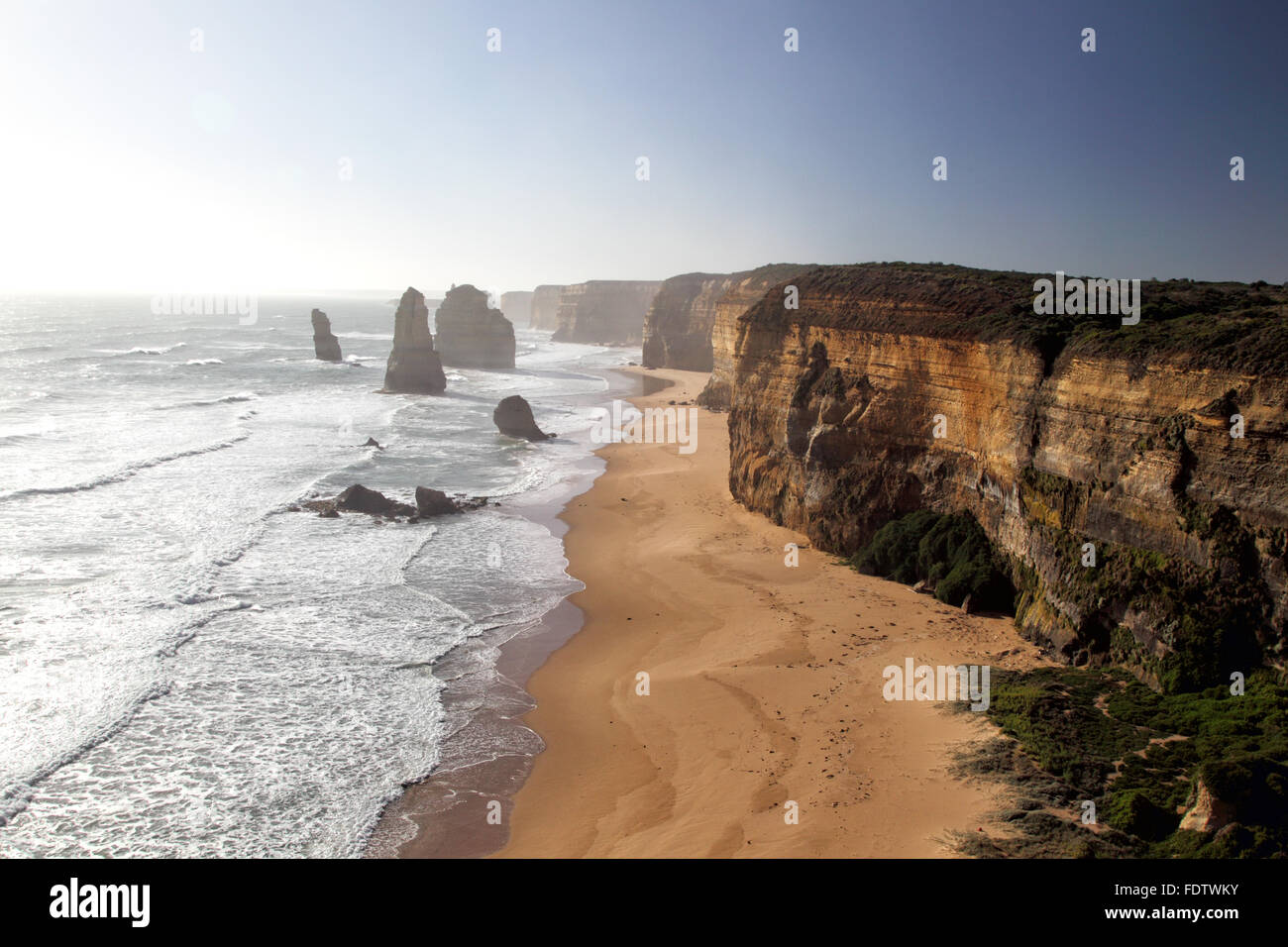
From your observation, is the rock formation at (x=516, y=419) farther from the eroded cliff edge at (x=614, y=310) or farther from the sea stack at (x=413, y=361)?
the eroded cliff edge at (x=614, y=310)

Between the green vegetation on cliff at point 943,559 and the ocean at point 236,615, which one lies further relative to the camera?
the green vegetation on cliff at point 943,559

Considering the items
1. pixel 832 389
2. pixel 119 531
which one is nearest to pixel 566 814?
pixel 832 389

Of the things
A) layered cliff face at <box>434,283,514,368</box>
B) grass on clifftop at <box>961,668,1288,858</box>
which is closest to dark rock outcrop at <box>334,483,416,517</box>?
grass on clifftop at <box>961,668,1288,858</box>

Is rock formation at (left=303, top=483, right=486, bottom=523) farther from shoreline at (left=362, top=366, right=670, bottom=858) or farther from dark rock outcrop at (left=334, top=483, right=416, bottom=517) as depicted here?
shoreline at (left=362, top=366, right=670, bottom=858)

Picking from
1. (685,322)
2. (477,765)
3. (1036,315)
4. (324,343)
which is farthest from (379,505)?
(324,343)

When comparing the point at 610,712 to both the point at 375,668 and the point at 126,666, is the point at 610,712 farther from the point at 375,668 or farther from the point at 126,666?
the point at 126,666

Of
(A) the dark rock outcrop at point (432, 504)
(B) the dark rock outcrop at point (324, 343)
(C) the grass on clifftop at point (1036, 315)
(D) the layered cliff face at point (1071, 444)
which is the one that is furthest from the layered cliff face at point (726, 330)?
(B) the dark rock outcrop at point (324, 343)

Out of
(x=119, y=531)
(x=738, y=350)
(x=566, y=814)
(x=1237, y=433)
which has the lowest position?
(x=566, y=814)
